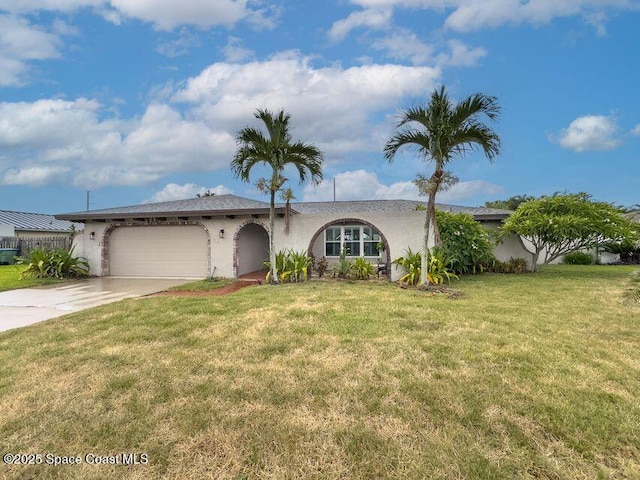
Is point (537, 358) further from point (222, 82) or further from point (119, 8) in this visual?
point (222, 82)

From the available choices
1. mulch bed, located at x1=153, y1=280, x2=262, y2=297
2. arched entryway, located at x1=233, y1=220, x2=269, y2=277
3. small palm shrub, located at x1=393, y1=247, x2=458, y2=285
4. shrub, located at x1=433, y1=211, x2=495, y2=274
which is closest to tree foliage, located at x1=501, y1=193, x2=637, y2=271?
shrub, located at x1=433, y1=211, x2=495, y2=274

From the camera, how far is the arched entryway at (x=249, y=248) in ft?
44.3

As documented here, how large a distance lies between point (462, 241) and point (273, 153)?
7.77 m

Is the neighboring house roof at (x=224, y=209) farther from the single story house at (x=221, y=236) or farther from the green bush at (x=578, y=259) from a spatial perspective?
the green bush at (x=578, y=259)

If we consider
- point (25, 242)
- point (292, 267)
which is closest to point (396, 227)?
point (292, 267)

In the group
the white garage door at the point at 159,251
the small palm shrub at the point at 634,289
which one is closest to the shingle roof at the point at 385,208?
the white garage door at the point at 159,251

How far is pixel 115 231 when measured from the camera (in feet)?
49.1

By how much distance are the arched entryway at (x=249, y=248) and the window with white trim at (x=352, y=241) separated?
127 inches

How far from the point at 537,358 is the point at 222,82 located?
14732mm

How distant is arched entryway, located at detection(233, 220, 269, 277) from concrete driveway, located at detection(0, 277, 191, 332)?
298 centimetres

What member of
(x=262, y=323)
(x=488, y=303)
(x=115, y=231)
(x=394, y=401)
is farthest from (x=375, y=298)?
(x=115, y=231)

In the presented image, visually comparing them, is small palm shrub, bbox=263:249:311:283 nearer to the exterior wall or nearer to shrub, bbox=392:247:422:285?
the exterior wall

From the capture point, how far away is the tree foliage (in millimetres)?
12273

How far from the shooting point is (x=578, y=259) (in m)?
19.8
